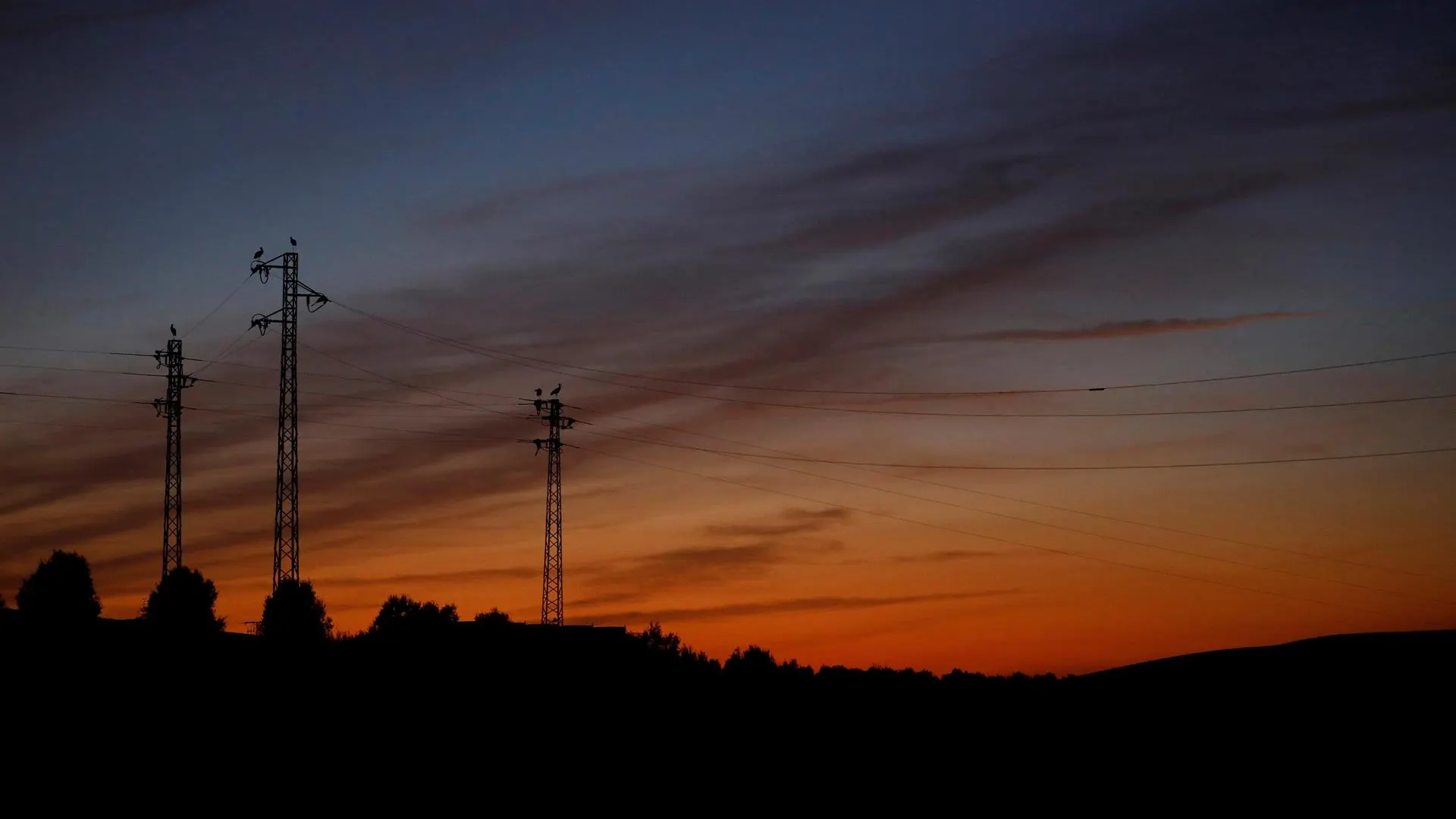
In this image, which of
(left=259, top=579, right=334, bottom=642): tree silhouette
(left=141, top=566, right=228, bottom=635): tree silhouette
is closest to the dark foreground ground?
(left=259, top=579, right=334, bottom=642): tree silhouette

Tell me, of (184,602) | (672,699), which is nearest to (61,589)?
(184,602)

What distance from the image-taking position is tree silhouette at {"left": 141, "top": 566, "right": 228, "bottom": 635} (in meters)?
120

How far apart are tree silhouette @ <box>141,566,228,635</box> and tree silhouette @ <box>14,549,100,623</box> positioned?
531cm

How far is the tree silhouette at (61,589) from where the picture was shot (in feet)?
398

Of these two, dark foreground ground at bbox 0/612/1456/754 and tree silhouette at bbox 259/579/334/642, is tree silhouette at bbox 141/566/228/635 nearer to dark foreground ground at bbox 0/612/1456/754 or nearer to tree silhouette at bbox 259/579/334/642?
tree silhouette at bbox 259/579/334/642

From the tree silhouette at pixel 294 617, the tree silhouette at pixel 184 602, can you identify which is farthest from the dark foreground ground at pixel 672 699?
the tree silhouette at pixel 184 602

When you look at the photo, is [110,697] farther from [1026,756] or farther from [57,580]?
[57,580]

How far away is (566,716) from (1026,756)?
2459 centimetres

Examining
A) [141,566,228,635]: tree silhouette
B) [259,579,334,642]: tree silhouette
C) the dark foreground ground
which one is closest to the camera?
the dark foreground ground

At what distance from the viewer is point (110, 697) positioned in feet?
210

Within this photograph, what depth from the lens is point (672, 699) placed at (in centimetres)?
8456

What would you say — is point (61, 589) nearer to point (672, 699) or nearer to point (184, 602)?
point (184, 602)

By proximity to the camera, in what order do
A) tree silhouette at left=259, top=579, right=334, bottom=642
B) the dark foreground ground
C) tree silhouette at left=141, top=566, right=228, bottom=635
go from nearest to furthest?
the dark foreground ground, tree silhouette at left=259, top=579, right=334, bottom=642, tree silhouette at left=141, top=566, right=228, bottom=635

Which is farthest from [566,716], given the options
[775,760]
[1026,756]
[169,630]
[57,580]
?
A: [57,580]
